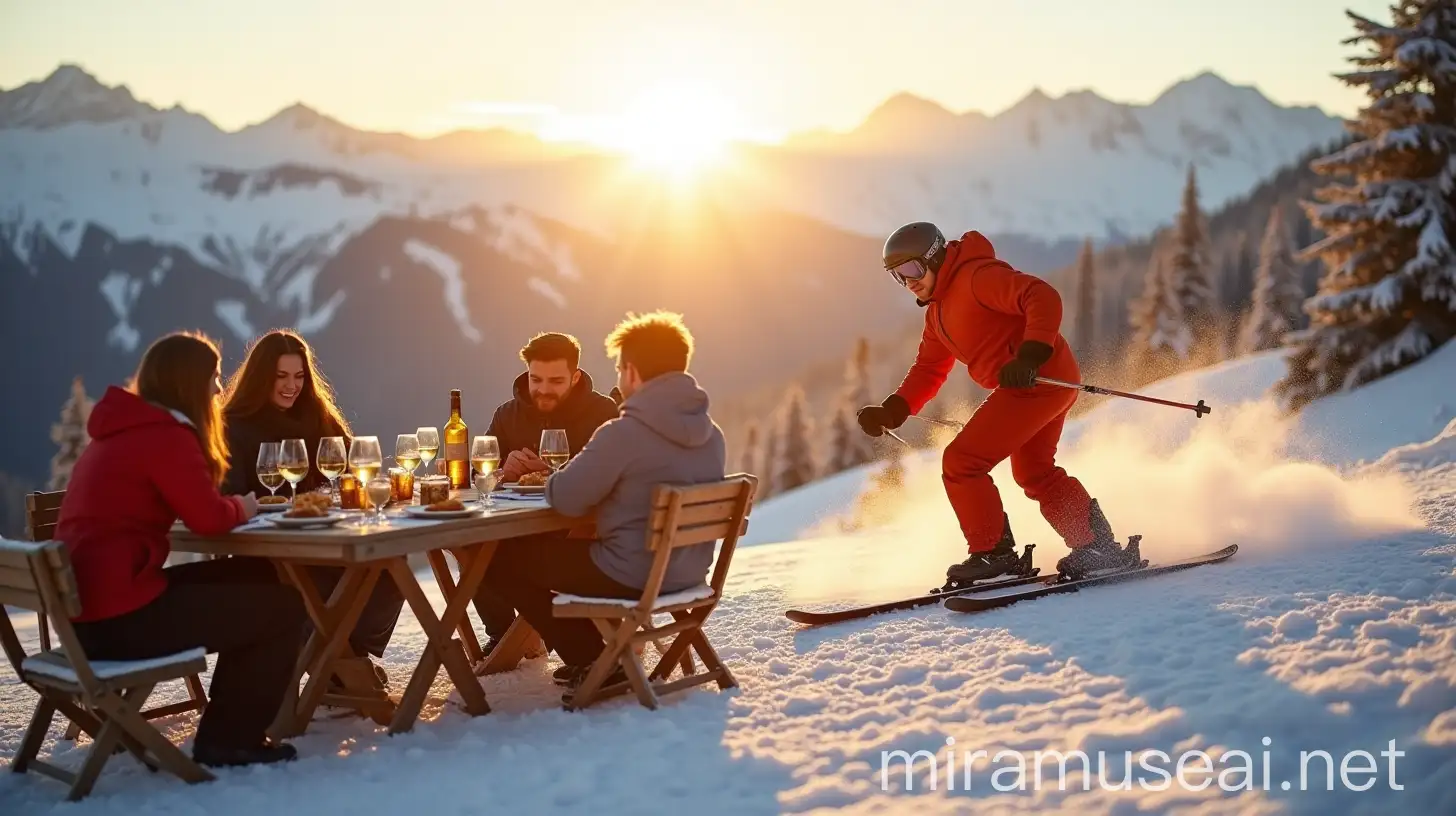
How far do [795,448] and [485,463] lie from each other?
42.2m

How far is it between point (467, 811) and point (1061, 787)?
2.23 m

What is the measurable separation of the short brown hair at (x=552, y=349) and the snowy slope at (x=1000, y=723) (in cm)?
185

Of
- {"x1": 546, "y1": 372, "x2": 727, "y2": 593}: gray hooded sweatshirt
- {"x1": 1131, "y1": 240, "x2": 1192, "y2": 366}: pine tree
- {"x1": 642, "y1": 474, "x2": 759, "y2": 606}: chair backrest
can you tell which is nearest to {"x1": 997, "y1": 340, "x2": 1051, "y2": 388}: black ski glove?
{"x1": 642, "y1": 474, "x2": 759, "y2": 606}: chair backrest

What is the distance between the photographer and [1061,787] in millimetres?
4430

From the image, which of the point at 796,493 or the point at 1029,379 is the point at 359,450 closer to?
the point at 1029,379

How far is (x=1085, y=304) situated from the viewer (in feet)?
216

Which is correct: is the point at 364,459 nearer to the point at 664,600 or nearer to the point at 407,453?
the point at 407,453

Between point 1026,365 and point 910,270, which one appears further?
point 910,270

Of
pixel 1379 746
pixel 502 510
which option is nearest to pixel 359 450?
pixel 502 510

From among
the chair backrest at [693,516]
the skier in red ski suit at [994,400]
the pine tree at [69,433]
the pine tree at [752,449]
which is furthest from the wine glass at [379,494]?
the pine tree at [752,449]

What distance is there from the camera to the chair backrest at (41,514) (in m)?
5.96

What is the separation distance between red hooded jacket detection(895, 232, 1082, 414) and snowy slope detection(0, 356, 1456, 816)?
4.94 feet

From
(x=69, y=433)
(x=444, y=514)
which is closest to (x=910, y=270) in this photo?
(x=444, y=514)

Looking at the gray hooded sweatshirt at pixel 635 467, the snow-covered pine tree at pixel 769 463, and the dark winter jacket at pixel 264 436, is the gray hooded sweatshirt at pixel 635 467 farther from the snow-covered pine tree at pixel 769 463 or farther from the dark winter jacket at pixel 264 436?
the snow-covered pine tree at pixel 769 463
